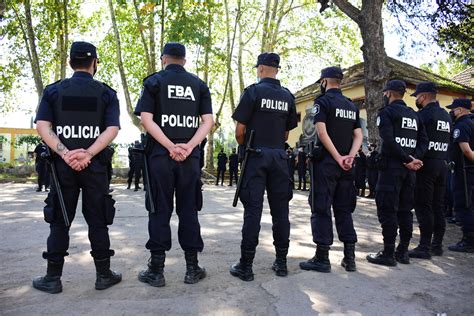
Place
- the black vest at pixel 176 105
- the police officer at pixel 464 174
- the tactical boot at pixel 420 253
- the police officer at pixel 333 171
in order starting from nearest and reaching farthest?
the black vest at pixel 176 105
the police officer at pixel 333 171
the tactical boot at pixel 420 253
the police officer at pixel 464 174

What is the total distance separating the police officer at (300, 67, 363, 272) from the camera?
4223mm

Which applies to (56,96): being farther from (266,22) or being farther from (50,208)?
(266,22)

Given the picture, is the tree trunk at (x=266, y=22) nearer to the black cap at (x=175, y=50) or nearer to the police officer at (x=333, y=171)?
the police officer at (x=333, y=171)

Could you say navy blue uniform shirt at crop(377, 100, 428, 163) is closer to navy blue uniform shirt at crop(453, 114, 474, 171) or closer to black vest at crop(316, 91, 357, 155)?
black vest at crop(316, 91, 357, 155)

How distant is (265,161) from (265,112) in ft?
1.63

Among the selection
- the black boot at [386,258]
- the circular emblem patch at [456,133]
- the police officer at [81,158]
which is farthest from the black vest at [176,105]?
the circular emblem patch at [456,133]

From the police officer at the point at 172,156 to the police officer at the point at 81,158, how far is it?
37cm

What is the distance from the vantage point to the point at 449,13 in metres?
9.61

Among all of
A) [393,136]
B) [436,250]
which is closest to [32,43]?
[393,136]

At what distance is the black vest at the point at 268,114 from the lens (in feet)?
13.1

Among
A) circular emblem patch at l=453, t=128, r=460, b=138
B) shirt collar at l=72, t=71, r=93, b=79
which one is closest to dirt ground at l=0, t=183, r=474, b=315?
circular emblem patch at l=453, t=128, r=460, b=138

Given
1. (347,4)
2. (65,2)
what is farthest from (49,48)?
(347,4)

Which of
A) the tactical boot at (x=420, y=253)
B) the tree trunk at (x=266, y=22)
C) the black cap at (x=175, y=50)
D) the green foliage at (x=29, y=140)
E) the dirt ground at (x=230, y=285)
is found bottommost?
the dirt ground at (x=230, y=285)

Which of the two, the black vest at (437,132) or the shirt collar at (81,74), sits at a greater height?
the shirt collar at (81,74)
